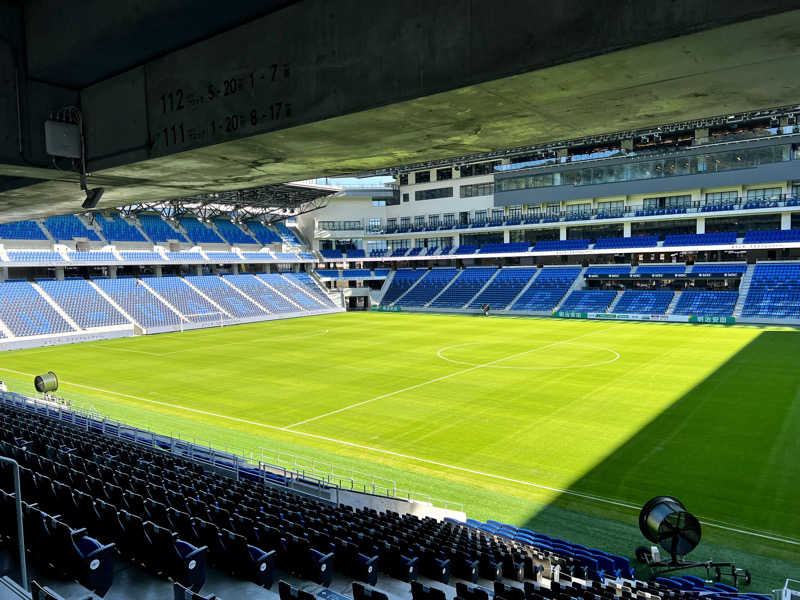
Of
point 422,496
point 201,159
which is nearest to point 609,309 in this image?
point 422,496

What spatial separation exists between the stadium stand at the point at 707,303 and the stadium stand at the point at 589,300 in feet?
23.5

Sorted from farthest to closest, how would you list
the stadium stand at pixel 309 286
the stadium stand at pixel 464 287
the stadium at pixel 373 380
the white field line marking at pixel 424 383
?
1. the stadium stand at pixel 309 286
2. the stadium stand at pixel 464 287
3. the white field line marking at pixel 424 383
4. the stadium at pixel 373 380

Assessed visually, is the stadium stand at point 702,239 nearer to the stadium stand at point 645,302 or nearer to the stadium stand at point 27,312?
the stadium stand at point 645,302

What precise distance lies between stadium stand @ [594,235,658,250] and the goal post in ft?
146

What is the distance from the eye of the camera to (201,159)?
24.6 feet

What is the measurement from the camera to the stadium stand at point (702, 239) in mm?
58438

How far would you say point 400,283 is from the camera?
8106 cm

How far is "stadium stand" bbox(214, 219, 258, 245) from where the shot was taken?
7594 centimetres

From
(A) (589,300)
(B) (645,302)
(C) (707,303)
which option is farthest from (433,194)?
(C) (707,303)

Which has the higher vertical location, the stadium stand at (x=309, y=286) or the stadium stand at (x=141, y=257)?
the stadium stand at (x=141, y=257)

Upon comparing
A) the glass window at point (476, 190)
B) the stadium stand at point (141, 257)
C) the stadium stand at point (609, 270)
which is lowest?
the stadium stand at point (609, 270)

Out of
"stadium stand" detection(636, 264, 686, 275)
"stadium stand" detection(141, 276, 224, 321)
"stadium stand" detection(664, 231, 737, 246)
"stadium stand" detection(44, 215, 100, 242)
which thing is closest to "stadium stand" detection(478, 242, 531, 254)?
"stadium stand" detection(636, 264, 686, 275)

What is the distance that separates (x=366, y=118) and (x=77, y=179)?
17.9 feet

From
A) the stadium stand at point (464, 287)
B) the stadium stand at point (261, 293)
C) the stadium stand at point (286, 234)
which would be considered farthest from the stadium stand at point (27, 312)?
the stadium stand at point (464, 287)
